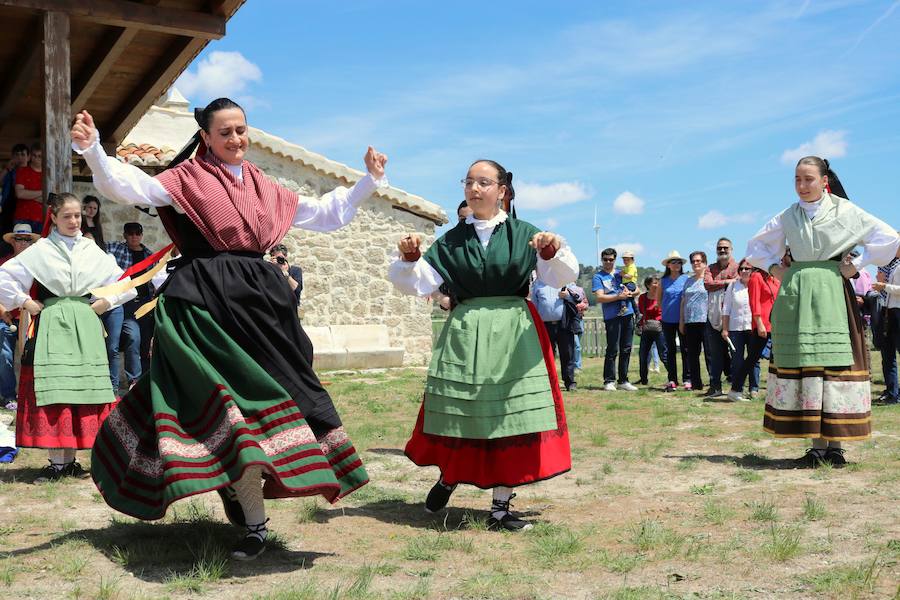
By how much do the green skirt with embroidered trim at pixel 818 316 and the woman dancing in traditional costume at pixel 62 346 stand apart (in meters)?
4.66

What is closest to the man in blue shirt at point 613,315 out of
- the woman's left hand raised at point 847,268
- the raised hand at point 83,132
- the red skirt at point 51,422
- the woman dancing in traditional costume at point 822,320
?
the woman dancing in traditional costume at point 822,320

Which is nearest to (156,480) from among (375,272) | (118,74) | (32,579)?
(32,579)

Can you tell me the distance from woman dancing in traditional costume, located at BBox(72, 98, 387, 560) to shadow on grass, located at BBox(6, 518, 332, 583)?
128 mm

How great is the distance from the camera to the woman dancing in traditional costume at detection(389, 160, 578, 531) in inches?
193

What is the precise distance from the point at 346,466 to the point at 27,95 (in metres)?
11.3

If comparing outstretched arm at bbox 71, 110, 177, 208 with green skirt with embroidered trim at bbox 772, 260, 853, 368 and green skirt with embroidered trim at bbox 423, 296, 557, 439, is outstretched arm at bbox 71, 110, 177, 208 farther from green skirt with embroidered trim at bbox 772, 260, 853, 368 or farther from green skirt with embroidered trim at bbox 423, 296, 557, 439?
green skirt with embroidered trim at bbox 772, 260, 853, 368

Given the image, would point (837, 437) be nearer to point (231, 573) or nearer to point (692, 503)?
point (692, 503)

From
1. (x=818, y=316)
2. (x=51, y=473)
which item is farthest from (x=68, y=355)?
(x=818, y=316)

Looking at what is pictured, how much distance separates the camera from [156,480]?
13.6ft

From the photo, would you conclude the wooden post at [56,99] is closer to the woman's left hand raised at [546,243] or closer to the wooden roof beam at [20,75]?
the wooden roof beam at [20,75]

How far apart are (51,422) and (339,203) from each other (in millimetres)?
3044

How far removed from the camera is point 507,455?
492 cm

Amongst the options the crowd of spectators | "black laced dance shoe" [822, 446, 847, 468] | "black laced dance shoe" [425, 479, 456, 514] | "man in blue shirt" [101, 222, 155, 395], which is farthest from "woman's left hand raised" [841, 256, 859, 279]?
"man in blue shirt" [101, 222, 155, 395]

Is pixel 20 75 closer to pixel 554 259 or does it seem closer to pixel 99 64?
pixel 99 64
